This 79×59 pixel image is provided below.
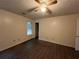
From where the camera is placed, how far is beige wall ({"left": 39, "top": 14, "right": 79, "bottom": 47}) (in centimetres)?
411

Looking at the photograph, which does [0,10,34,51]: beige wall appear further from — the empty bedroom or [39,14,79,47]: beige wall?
[39,14,79,47]: beige wall

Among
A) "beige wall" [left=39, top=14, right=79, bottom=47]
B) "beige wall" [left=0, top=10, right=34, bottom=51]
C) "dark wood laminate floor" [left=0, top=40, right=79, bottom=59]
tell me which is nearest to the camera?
"dark wood laminate floor" [left=0, top=40, right=79, bottom=59]

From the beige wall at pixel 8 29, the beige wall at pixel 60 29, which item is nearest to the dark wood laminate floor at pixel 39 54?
the beige wall at pixel 8 29

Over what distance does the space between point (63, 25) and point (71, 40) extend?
1.19 metres

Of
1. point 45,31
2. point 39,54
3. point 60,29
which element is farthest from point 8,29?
point 60,29

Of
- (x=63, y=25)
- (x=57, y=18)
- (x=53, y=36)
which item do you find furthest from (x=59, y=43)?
(x=57, y=18)

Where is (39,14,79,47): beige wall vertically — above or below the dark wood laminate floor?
above

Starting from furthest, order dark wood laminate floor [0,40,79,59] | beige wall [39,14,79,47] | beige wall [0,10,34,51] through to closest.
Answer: beige wall [39,14,79,47], beige wall [0,10,34,51], dark wood laminate floor [0,40,79,59]

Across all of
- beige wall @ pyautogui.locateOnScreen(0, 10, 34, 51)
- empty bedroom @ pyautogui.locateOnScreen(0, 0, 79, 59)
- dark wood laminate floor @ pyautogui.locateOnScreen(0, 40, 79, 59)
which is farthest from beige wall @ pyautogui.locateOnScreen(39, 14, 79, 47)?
beige wall @ pyautogui.locateOnScreen(0, 10, 34, 51)

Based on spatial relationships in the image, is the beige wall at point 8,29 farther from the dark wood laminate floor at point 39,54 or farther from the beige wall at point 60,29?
the beige wall at point 60,29

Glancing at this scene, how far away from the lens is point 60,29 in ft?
15.6

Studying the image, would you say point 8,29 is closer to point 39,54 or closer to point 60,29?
point 39,54

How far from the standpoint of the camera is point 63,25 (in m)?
4.56

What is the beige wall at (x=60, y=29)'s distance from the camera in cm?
411
